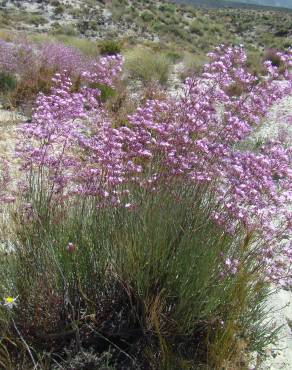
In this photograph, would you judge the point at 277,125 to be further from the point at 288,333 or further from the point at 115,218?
the point at 115,218

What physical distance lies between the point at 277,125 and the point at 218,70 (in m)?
7.24

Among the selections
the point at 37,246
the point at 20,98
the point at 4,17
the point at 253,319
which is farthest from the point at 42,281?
the point at 4,17

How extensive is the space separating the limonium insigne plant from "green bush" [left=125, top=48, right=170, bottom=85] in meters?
10.9

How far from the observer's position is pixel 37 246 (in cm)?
345

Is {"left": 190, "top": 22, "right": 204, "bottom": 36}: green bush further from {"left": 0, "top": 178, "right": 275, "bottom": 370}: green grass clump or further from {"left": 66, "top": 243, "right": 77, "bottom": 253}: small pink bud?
{"left": 66, "top": 243, "right": 77, "bottom": 253}: small pink bud

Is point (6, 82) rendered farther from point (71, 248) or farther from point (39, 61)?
point (71, 248)

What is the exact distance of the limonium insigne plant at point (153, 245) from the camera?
10.8ft

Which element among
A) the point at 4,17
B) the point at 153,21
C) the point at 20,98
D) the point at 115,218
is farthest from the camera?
the point at 153,21

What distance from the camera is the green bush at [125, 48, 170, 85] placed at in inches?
586

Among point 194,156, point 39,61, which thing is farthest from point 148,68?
point 194,156

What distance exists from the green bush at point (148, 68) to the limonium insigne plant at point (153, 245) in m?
10.9

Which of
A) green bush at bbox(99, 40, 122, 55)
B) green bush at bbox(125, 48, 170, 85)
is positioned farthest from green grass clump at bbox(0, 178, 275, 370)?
green bush at bbox(99, 40, 122, 55)

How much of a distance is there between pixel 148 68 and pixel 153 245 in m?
12.6

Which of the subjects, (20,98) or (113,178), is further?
(20,98)
